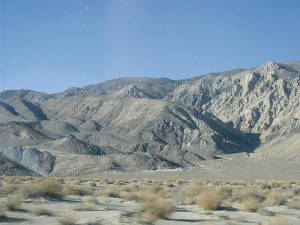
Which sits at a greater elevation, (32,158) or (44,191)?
(32,158)

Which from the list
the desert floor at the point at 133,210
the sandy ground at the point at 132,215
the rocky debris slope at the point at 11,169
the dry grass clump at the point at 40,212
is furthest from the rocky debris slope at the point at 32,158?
the dry grass clump at the point at 40,212

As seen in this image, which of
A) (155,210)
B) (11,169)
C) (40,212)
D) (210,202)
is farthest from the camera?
(11,169)

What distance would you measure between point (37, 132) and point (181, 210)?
162813 millimetres

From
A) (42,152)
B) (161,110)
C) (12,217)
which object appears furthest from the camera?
(161,110)

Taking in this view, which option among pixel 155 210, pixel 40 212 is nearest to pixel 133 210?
pixel 155 210

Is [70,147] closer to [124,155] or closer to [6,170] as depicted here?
[124,155]

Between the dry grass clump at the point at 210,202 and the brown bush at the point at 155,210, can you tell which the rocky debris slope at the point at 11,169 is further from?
the brown bush at the point at 155,210

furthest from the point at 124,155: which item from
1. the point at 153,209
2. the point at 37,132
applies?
the point at 153,209

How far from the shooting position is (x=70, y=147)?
150875 mm

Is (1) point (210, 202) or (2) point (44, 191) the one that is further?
(2) point (44, 191)

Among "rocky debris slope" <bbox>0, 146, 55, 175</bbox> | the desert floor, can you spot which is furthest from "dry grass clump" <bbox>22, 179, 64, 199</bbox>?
"rocky debris slope" <bbox>0, 146, 55, 175</bbox>

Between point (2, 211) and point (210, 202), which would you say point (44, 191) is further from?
point (210, 202)

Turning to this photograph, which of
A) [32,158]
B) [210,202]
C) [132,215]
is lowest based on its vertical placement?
[132,215]

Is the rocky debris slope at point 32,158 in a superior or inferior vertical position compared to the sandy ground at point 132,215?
superior
